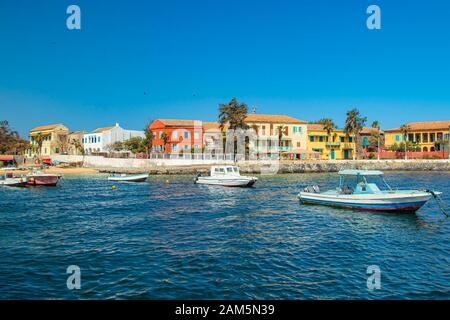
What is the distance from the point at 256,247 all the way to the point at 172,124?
7070cm

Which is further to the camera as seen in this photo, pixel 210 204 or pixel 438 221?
pixel 210 204

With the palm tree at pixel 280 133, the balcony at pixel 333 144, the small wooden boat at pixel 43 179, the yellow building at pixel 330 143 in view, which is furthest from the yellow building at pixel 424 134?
the small wooden boat at pixel 43 179

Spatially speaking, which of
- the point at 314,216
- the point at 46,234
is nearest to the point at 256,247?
the point at 314,216

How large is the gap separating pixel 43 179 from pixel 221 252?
41788mm

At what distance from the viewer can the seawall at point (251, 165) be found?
75.6m

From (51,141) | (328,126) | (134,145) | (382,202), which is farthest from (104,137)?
(382,202)

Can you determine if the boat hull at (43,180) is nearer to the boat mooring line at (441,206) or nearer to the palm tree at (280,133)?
→ the boat mooring line at (441,206)

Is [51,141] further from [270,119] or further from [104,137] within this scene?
[270,119]

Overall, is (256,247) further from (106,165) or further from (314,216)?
(106,165)

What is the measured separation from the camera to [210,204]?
34.4 meters

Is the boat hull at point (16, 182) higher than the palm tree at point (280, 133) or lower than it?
lower

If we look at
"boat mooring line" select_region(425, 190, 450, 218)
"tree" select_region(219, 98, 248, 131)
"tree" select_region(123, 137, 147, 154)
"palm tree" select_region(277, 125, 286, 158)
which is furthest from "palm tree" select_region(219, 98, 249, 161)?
"boat mooring line" select_region(425, 190, 450, 218)

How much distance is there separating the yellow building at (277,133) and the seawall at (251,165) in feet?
24.8
